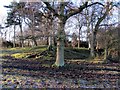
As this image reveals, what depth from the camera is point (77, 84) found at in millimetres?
6719

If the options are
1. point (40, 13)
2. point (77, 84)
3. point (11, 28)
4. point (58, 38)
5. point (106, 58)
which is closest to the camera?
point (77, 84)

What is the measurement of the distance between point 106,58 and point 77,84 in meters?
10.00

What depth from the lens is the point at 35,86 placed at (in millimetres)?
6117

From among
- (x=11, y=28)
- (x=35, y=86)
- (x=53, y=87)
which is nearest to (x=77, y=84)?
(x=53, y=87)

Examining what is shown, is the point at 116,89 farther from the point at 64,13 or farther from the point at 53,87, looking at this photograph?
the point at 64,13

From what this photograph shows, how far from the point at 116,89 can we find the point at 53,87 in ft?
6.06

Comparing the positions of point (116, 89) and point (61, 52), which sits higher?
point (61, 52)

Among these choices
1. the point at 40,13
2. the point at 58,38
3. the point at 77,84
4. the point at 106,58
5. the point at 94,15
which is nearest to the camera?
the point at 77,84

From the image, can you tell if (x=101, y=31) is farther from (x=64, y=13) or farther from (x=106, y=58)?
(x=64, y=13)

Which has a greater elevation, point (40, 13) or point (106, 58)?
point (40, 13)

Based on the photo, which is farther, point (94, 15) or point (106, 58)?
point (94, 15)

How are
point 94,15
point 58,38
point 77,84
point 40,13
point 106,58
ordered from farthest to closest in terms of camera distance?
point 94,15 < point 106,58 < point 40,13 < point 58,38 < point 77,84

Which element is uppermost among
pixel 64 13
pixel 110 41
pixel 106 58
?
pixel 64 13

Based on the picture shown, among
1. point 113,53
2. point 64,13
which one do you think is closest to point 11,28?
point 113,53
